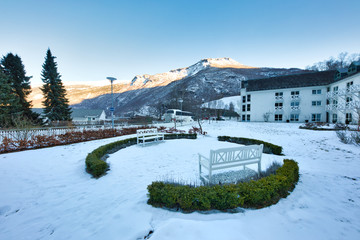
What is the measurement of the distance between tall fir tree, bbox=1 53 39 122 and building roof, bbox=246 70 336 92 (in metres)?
41.4

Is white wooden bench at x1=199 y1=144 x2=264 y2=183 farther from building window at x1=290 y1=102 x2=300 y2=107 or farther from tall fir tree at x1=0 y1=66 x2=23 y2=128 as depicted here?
building window at x1=290 y1=102 x2=300 y2=107

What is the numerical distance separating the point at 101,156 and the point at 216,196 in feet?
21.7

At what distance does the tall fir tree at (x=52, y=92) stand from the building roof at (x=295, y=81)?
1520 inches

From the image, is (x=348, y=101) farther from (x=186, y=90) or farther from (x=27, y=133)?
(x=186, y=90)

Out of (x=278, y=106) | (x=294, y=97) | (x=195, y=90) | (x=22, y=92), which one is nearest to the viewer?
(x=22, y=92)

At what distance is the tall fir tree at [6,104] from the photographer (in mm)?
16703

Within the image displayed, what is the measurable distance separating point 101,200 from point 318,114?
37741 millimetres

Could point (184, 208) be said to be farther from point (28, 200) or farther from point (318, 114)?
point (318, 114)

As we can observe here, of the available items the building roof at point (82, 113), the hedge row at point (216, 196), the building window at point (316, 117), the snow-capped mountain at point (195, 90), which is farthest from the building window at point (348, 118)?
the building roof at point (82, 113)

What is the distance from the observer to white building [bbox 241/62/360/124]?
24186mm

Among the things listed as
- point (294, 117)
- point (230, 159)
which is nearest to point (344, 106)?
point (294, 117)

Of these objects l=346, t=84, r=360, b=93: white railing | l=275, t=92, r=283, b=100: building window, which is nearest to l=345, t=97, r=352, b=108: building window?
l=346, t=84, r=360, b=93: white railing

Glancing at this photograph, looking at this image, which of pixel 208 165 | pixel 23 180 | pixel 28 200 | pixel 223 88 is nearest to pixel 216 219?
pixel 208 165

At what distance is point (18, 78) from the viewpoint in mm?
21281
